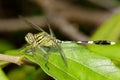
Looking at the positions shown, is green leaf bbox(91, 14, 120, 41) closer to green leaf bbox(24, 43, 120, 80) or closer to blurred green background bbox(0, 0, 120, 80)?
blurred green background bbox(0, 0, 120, 80)

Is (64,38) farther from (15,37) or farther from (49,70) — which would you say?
(49,70)

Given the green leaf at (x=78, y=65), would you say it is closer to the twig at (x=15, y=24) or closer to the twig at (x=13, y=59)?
the twig at (x=13, y=59)

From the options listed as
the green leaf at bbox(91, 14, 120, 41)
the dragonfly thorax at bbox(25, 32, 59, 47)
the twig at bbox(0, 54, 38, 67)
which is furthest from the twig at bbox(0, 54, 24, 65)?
the green leaf at bbox(91, 14, 120, 41)

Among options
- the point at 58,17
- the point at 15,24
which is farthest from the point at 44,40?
the point at 15,24

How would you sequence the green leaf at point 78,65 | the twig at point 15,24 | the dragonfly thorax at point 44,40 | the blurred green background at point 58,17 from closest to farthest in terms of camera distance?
the green leaf at point 78,65 < the dragonfly thorax at point 44,40 < the blurred green background at point 58,17 < the twig at point 15,24

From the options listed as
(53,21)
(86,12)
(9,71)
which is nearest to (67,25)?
(53,21)

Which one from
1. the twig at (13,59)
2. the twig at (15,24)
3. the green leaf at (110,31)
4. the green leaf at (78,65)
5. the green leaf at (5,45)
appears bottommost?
the green leaf at (5,45)

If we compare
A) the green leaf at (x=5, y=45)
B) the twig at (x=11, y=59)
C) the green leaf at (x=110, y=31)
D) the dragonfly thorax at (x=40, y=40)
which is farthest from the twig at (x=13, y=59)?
the green leaf at (x=5, y=45)
